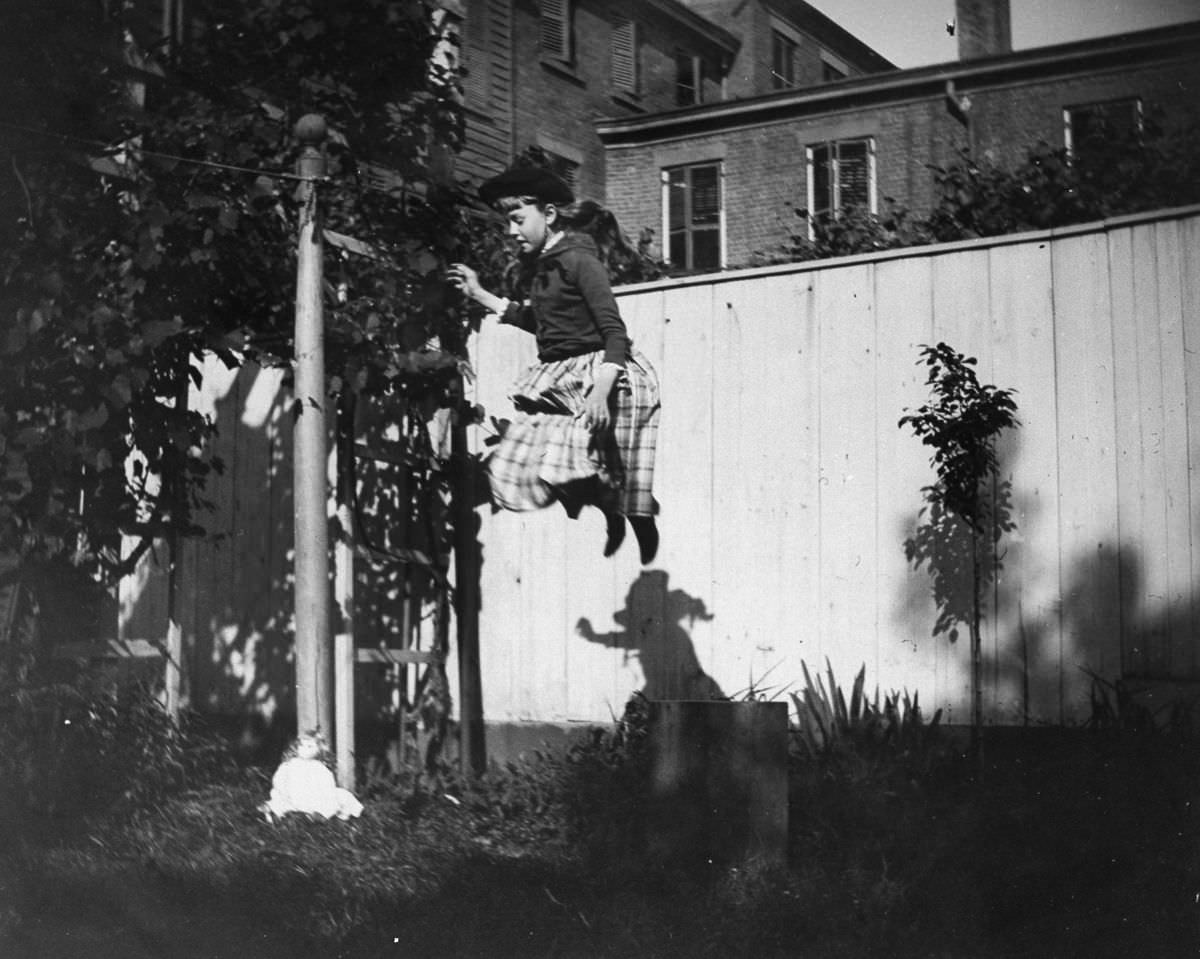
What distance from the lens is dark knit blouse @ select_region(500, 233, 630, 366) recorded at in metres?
5.27

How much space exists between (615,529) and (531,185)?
3.80 feet

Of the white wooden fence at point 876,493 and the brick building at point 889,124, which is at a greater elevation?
the brick building at point 889,124

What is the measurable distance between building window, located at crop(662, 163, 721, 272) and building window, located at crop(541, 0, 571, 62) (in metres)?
0.55

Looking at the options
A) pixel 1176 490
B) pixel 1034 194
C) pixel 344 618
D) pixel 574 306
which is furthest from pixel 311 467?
pixel 1176 490

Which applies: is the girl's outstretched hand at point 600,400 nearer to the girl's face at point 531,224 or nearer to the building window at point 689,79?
the girl's face at point 531,224

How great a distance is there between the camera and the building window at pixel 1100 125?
4336 mm

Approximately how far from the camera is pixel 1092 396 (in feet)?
15.0

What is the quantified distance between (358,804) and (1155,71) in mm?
3223

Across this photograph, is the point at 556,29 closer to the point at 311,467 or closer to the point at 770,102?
the point at 770,102

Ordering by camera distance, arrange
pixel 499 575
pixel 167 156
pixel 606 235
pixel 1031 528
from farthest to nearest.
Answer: pixel 499 575
pixel 167 156
pixel 606 235
pixel 1031 528

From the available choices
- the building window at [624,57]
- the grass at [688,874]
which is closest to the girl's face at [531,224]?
the building window at [624,57]

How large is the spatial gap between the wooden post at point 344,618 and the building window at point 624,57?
1726 mm

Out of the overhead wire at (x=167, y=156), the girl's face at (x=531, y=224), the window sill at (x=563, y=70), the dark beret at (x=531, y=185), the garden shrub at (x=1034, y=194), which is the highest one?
the window sill at (x=563, y=70)

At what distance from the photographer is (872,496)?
16.2 feet
